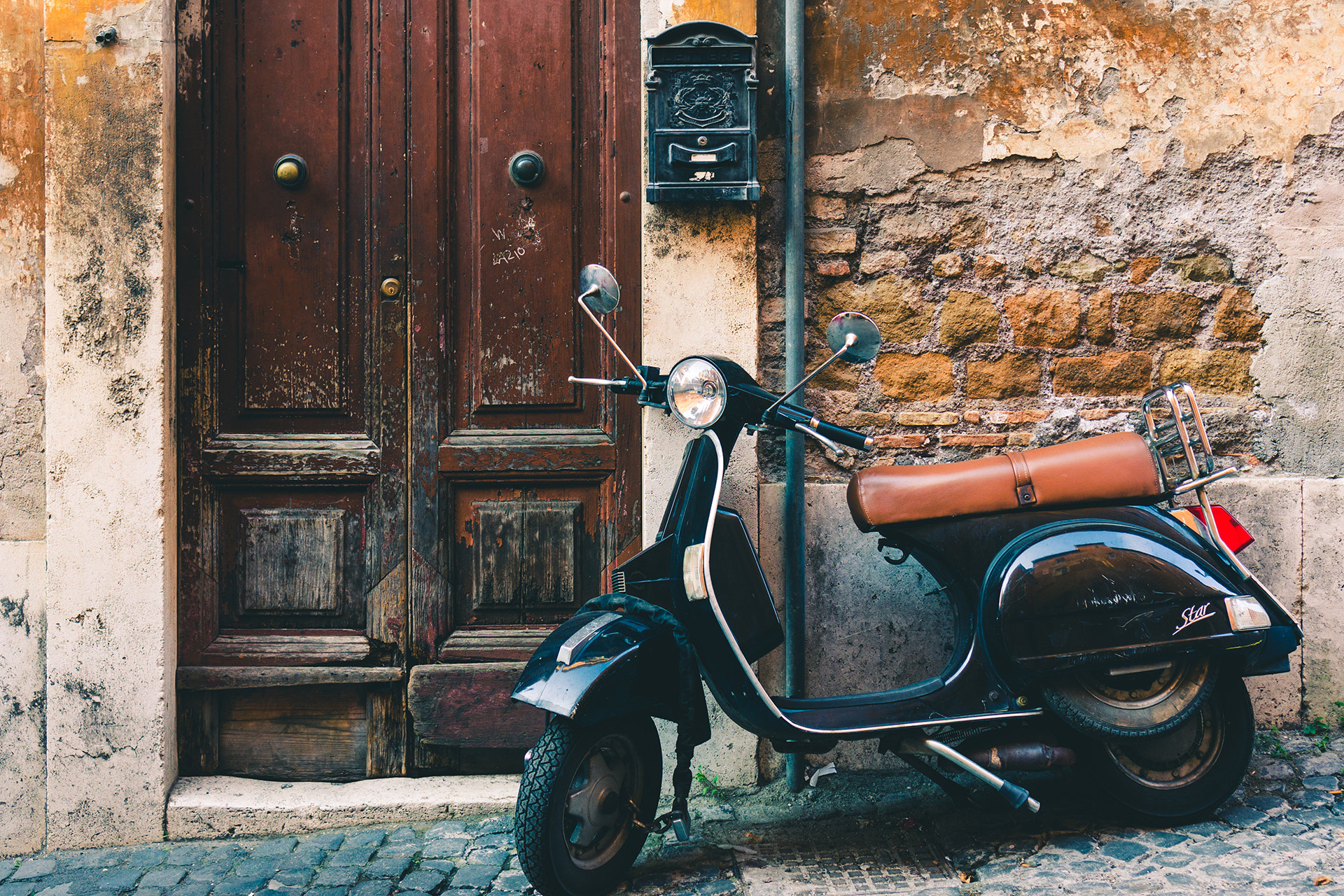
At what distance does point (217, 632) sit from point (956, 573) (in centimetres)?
253

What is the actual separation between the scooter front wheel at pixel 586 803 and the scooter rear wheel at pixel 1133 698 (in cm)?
113

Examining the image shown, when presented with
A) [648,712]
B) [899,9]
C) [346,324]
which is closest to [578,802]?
[648,712]

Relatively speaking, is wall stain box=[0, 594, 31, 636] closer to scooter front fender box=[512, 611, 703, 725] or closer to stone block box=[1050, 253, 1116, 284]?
scooter front fender box=[512, 611, 703, 725]

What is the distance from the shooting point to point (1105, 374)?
10.3 feet

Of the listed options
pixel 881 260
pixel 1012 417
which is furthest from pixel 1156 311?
pixel 881 260

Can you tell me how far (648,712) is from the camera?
2291 millimetres

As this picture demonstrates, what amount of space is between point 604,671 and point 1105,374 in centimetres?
214

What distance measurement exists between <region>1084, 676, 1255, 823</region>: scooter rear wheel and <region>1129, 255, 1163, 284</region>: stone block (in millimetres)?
1418

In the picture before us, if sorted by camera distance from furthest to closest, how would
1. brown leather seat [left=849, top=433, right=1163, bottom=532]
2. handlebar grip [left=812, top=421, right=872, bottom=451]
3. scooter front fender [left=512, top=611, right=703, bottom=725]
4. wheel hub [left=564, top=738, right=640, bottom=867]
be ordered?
1. brown leather seat [left=849, top=433, right=1163, bottom=532]
2. handlebar grip [left=812, top=421, right=872, bottom=451]
3. wheel hub [left=564, top=738, right=640, bottom=867]
4. scooter front fender [left=512, top=611, right=703, bottom=725]

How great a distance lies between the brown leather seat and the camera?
2477mm

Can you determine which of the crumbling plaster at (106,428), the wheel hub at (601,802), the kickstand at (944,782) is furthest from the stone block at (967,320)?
the crumbling plaster at (106,428)

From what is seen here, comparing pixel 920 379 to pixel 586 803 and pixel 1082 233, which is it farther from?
pixel 586 803

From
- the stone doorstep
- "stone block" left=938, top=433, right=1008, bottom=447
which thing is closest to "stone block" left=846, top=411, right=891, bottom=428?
"stone block" left=938, top=433, right=1008, bottom=447

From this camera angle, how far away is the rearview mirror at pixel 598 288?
7.96ft
